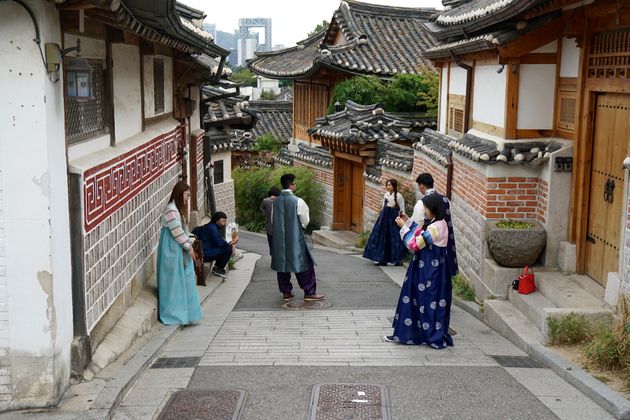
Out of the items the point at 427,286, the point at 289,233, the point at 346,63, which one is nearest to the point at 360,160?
the point at 346,63

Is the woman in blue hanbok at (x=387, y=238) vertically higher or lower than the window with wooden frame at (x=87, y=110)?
lower

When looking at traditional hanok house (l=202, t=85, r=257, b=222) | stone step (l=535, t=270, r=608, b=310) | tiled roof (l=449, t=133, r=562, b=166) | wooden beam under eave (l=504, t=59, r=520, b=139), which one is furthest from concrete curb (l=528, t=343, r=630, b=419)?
traditional hanok house (l=202, t=85, r=257, b=222)

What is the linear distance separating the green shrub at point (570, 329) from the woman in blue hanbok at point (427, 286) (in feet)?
4.17

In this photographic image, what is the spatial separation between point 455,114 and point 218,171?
9.37m

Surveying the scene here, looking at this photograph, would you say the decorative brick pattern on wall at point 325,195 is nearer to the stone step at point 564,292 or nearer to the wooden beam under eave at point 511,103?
the wooden beam under eave at point 511,103

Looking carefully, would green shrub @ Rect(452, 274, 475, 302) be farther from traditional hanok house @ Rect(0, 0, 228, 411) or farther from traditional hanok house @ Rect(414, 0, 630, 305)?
traditional hanok house @ Rect(0, 0, 228, 411)

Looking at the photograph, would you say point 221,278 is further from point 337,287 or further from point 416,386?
point 416,386

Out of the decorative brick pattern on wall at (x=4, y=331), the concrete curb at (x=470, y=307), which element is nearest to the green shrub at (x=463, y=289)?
the concrete curb at (x=470, y=307)

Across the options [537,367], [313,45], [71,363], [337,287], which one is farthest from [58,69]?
[313,45]

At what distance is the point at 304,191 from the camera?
1070 inches

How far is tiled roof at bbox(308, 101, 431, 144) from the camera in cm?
2214

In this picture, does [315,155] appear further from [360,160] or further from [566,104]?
[566,104]

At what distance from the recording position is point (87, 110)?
8.13m

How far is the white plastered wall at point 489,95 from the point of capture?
11.9 metres
